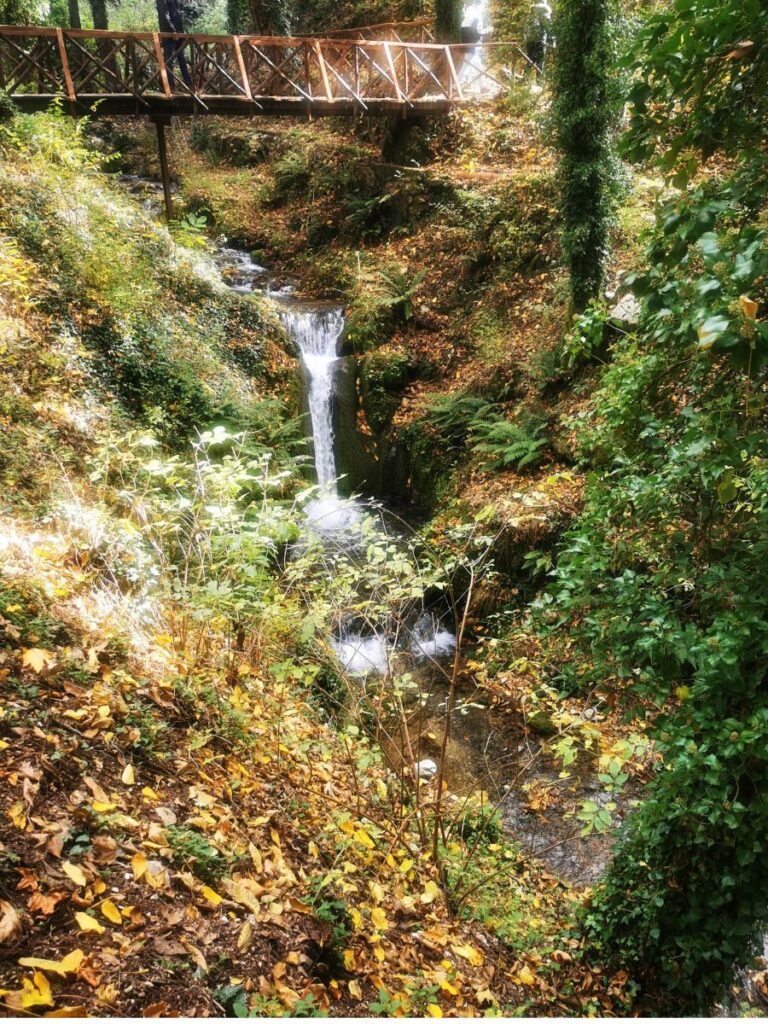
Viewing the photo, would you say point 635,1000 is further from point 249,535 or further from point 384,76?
point 384,76

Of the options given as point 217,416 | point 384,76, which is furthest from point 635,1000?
point 384,76

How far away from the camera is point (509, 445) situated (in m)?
8.99

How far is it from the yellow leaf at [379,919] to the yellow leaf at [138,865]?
4.40ft

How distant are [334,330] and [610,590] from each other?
33.3ft

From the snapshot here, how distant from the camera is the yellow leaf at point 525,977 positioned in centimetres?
349

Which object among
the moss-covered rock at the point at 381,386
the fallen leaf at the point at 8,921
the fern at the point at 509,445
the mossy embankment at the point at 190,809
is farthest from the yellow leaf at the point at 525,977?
the moss-covered rock at the point at 381,386

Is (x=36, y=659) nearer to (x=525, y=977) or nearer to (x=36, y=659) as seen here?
(x=36, y=659)

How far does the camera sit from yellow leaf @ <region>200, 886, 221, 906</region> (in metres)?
2.54

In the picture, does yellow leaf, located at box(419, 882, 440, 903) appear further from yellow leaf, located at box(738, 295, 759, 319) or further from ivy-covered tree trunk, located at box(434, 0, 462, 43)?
ivy-covered tree trunk, located at box(434, 0, 462, 43)

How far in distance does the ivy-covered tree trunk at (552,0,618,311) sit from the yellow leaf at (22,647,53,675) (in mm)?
8364

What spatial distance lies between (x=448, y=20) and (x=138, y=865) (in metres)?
18.7

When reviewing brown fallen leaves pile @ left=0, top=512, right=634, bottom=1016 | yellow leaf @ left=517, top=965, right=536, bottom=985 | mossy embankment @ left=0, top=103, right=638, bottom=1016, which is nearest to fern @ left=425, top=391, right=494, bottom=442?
mossy embankment @ left=0, top=103, right=638, bottom=1016

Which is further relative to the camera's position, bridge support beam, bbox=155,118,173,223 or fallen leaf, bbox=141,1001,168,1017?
bridge support beam, bbox=155,118,173,223

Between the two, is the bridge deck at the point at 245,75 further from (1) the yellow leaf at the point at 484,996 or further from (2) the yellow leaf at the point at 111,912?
(1) the yellow leaf at the point at 484,996
